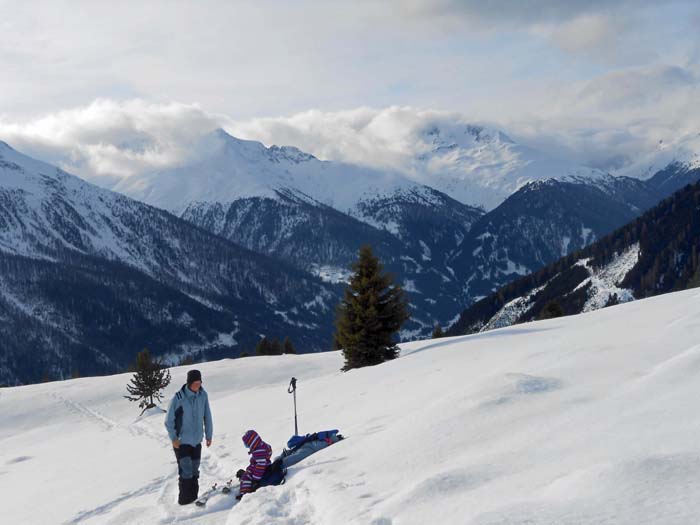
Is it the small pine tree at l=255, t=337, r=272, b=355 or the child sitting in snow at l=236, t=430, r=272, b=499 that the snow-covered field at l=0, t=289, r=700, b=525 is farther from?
the small pine tree at l=255, t=337, r=272, b=355

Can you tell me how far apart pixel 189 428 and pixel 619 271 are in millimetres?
176177

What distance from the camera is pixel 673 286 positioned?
15325 cm

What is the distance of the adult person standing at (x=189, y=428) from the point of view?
11.1 meters

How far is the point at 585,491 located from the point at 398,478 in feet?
9.68

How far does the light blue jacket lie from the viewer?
11383mm

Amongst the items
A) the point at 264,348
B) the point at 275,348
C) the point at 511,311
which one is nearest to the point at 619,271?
the point at 511,311

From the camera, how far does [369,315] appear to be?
33.8 metres

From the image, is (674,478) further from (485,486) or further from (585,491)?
(485,486)

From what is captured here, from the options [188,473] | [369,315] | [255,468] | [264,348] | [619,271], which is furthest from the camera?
[619,271]

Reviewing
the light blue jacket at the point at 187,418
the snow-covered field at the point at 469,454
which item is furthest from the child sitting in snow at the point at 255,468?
the light blue jacket at the point at 187,418

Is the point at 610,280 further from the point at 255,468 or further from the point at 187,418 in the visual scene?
the point at 255,468

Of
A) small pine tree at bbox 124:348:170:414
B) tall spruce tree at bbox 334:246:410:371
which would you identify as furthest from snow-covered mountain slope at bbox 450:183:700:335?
small pine tree at bbox 124:348:170:414

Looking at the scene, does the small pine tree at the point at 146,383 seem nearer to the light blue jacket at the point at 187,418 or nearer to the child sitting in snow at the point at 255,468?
the light blue jacket at the point at 187,418

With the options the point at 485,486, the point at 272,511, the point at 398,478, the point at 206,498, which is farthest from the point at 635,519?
the point at 206,498
